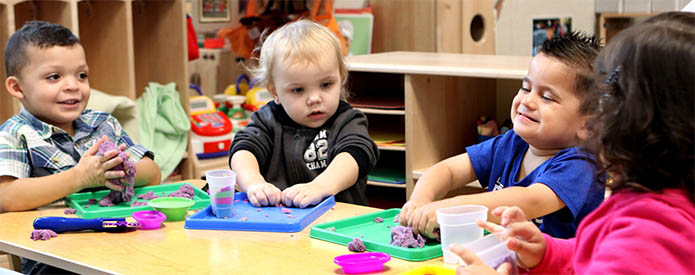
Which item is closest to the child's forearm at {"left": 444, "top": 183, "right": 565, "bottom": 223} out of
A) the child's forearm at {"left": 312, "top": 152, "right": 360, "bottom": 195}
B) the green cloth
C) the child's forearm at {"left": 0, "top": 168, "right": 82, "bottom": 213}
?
the child's forearm at {"left": 312, "top": 152, "right": 360, "bottom": 195}

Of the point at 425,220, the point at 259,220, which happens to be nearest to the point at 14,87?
the point at 259,220

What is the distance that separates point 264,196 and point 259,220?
0.15 m

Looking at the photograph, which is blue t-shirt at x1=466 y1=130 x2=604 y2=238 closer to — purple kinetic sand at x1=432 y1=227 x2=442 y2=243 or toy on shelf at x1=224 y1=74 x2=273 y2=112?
purple kinetic sand at x1=432 y1=227 x2=442 y2=243

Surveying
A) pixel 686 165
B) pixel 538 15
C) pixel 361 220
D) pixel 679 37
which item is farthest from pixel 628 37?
pixel 538 15

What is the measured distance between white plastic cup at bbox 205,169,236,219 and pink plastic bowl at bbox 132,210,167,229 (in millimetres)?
119

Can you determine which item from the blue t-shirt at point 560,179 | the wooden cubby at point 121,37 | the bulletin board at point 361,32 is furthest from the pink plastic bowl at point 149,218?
the bulletin board at point 361,32

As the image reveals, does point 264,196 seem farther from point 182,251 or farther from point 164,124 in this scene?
point 164,124

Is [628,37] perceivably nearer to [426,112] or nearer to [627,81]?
[627,81]

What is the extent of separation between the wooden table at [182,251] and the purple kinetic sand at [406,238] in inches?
1.7

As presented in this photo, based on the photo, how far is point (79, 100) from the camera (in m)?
2.01

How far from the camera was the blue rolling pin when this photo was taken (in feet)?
5.09

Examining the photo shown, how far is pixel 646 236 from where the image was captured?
909 millimetres

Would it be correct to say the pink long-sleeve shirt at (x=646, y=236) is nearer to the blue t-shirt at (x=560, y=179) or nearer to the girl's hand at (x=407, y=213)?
the blue t-shirt at (x=560, y=179)

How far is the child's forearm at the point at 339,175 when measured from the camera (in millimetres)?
1818
